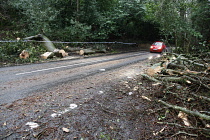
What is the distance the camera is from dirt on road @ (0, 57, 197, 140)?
2504 millimetres

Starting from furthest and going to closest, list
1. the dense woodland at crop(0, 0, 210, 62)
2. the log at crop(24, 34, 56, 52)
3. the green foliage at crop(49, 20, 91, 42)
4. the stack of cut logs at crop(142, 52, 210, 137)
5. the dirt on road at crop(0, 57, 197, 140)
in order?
1. the green foliage at crop(49, 20, 91, 42)
2. the log at crop(24, 34, 56, 52)
3. the dense woodland at crop(0, 0, 210, 62)
4. the stack of cut logs at crop(142, 52, 210, 137)
5. the dirt on road at crop(0, 57, 197, 140)

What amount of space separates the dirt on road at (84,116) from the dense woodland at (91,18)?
25.8ft

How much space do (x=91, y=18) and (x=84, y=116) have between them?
15578 millimetres

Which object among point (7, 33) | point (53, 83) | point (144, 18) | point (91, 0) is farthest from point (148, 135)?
point (144, 18)

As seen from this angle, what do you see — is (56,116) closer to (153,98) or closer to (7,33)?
(153,98)

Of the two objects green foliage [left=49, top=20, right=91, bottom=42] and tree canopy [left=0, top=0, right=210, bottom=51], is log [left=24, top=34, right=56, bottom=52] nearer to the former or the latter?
tree canopy [left=0, top=0, right=210, bottom=51]

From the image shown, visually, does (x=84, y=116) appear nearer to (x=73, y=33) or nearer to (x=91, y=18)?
(x=73, y=33)

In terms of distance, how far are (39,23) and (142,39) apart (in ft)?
65.5

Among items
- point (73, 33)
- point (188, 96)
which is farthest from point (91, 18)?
point (188, 96)

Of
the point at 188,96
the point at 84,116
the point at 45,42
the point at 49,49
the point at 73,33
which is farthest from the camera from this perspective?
the point at 73,33

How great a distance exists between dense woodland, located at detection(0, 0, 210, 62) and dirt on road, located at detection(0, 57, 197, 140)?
788 centimetres

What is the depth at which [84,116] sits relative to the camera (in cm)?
306

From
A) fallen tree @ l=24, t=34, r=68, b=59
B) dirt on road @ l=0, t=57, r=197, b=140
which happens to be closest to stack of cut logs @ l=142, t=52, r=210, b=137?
dirt on road @ l=0, t=57, r=197, b=140

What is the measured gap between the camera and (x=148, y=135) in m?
2.54
